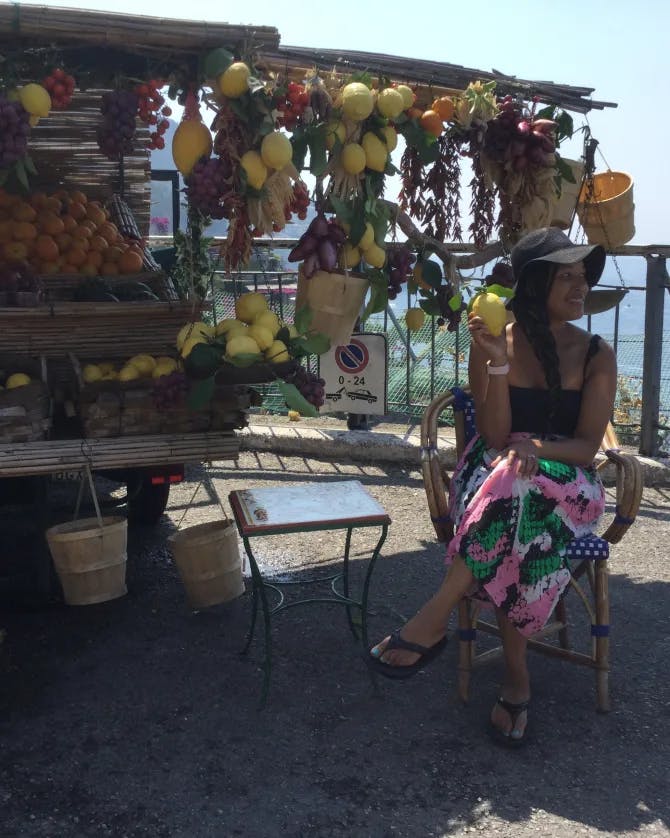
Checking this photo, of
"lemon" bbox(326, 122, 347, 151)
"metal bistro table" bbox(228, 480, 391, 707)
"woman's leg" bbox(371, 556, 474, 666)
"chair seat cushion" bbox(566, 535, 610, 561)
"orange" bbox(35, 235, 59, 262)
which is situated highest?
"lemon" bbox(326, 122, 347, 151)

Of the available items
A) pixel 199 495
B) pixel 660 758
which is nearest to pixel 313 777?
pixel 660 758

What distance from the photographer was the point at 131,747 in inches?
109

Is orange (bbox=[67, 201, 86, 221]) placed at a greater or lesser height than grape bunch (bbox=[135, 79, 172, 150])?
lesser

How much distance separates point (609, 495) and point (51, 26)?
440cm

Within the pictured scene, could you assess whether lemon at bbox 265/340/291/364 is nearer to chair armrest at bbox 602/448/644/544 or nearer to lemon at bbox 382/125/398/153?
lemon at bbox 382/125/398/153

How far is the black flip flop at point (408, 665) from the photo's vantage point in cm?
279

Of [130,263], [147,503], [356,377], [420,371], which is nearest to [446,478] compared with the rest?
[147,503]

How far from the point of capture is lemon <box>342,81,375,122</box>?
10.3ft

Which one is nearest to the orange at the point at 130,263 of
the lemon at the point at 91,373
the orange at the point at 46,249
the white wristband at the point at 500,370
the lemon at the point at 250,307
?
the orange at the point at 46,249

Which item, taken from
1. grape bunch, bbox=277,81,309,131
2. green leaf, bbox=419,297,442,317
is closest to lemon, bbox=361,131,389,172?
grape bunch, bbox=277,81,309,131

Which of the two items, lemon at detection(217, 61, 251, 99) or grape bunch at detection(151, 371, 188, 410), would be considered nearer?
lemon at detection(217, 61, 251, 99)

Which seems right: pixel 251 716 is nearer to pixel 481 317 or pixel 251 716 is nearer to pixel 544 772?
pixel 544 772

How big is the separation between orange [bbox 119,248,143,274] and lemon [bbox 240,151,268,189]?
1.92 meters

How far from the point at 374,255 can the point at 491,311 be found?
860 millimetres
